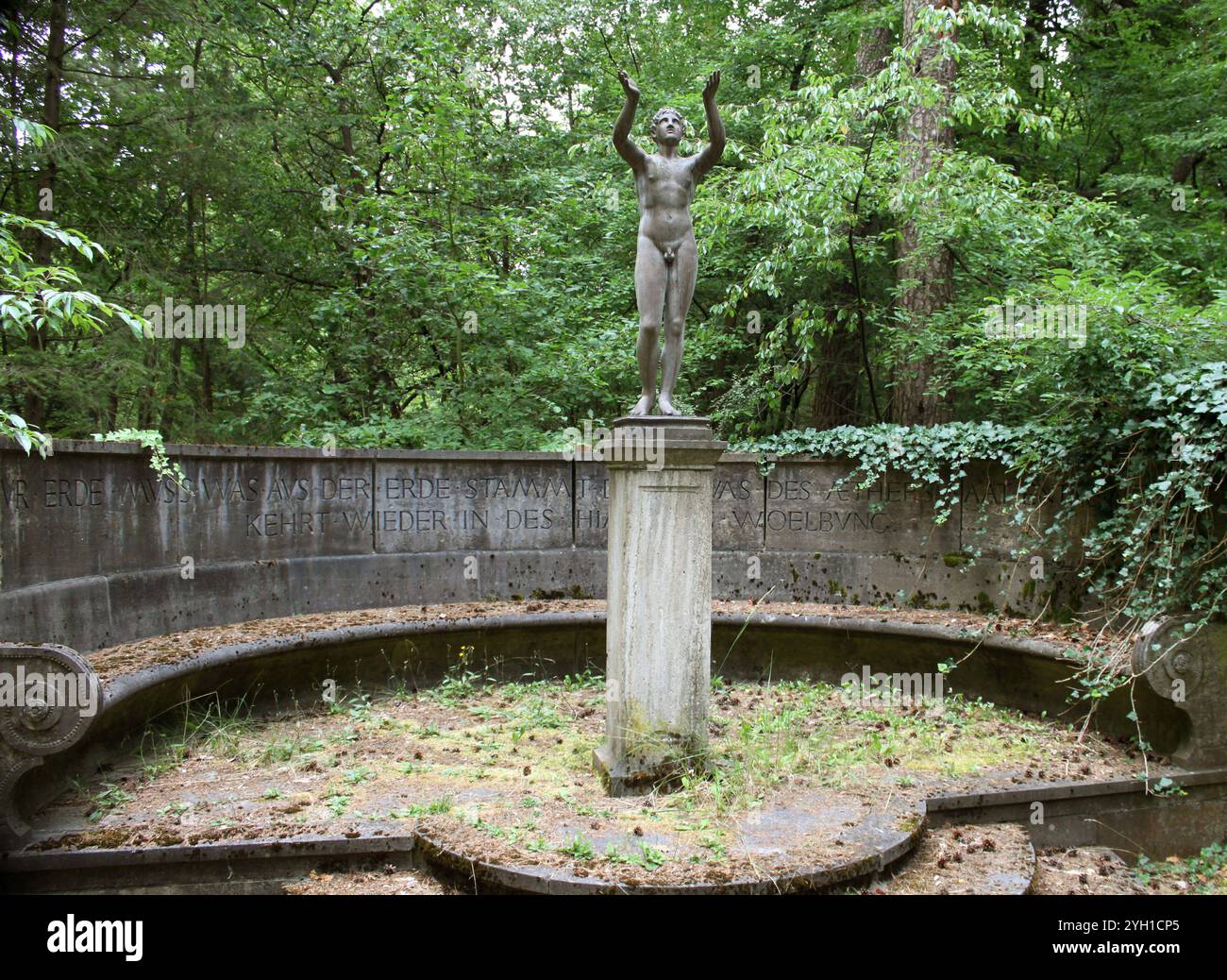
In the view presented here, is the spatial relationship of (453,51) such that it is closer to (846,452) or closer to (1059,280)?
(846,452)

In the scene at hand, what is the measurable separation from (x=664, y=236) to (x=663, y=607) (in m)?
2.20

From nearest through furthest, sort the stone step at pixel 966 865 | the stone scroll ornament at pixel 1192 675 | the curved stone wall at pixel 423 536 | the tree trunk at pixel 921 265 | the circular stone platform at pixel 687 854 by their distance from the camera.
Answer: the circular stone platform at pixel 687 854, the stone step at pixel 966 865, the stone scroll ornament at pixel 1192 675, the curved stone wall at pixel 423 536, the tree trunk at pixel 921 265

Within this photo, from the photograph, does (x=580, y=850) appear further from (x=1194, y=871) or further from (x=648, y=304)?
(x=1194, y=871)

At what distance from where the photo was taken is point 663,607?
4.57 meters

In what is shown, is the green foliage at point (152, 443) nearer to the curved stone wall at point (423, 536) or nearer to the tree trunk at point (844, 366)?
the curved stone wall at point (423, 536)

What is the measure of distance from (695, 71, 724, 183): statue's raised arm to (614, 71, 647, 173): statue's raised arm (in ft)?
1.10

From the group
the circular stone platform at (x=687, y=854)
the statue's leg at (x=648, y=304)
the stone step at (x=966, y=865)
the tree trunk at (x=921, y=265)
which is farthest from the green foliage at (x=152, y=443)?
the tree trunk at (x=921, y=265)

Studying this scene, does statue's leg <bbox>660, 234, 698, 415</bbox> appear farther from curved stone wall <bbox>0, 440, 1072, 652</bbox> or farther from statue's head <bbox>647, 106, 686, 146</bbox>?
curved stone wall <bbox>0, 440, 1072, 652</bbox>

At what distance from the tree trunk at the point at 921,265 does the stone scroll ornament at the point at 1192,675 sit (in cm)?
428

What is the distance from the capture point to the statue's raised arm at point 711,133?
4723mm

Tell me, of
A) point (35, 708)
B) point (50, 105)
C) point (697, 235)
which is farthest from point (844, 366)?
point (35, 708)

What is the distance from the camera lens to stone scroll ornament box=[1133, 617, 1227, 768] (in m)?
4.95

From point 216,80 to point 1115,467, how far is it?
35.0ft

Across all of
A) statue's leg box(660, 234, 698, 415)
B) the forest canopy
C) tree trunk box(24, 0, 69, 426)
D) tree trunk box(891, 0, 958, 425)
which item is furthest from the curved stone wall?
statue's leg box(660, 234, 698, 415)
